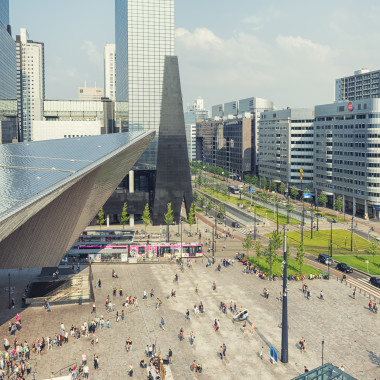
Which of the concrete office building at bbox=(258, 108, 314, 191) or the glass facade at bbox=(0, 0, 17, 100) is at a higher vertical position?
the glass facade at bbox=(0, 0, 17, 100)

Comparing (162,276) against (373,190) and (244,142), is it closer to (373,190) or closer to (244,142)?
(373,190)

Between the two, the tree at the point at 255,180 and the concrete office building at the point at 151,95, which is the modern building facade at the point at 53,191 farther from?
the tree at the point at 255,180

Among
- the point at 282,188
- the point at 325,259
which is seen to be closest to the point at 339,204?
the point at 282,188

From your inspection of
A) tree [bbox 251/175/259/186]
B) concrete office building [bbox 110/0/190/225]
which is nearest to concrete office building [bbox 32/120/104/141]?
concrete office building [bbox 110/0/190/225]

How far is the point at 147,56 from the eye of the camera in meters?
102

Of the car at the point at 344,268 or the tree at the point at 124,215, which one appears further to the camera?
the tree at the point at 124,215

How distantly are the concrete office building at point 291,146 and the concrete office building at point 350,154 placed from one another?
13059 mm

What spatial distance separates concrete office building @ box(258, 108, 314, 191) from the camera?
147m

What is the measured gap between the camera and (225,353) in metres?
40.2

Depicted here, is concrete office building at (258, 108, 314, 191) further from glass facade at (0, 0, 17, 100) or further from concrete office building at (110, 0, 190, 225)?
glass facade at (0, 0, 17, 100)

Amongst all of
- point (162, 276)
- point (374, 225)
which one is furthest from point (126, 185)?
point (374, 225)

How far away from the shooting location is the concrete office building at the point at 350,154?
109 m

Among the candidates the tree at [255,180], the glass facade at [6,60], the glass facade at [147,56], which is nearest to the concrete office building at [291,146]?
the tree at [255,180]

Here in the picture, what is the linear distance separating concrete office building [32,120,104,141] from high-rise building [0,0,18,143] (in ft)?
119
